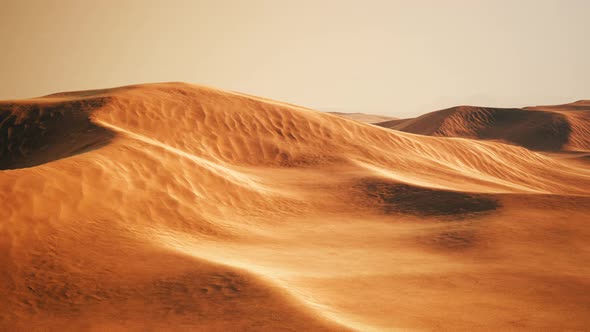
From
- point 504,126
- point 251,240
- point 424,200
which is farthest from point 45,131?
point 504,126

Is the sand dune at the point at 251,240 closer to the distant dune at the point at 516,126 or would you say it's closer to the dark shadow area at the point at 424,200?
the dark shadow area at the point at 424,200

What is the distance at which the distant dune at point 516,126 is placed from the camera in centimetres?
4109

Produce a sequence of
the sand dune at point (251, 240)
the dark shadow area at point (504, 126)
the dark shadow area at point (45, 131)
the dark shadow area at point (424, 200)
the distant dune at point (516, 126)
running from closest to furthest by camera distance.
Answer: the sand dune at point (251, 240) → the dark shadow area at point (424, 200) → the dark shadow area at point (45, 131) → the distant dune at point (516, 126) → the dark shadow area at point (504, 126)

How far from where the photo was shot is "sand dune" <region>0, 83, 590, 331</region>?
5.26m

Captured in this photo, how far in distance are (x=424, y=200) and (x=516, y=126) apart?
37822 mm

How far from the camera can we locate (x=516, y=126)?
44.5 metres

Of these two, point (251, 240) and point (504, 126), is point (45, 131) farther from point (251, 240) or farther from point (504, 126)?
point (504, 126)

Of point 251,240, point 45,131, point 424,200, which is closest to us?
point 251,240

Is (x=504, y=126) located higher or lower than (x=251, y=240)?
higher

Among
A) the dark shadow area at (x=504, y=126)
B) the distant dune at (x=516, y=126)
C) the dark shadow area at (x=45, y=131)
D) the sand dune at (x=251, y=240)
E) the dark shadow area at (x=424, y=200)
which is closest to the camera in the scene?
the sand dune at (x=251, y=240)

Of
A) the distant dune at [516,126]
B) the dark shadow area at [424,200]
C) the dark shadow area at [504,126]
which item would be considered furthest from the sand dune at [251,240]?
the distant dune at [516,126]

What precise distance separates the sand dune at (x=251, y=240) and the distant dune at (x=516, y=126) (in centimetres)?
2840

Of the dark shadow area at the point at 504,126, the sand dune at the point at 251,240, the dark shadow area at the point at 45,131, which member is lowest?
the sand dune at the point at 251,240

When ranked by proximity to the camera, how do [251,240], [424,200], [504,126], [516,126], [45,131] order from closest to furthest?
1. [251,240]
2. [424,200]
3. [45,131]
4. [516,126]
5. [504,126]
